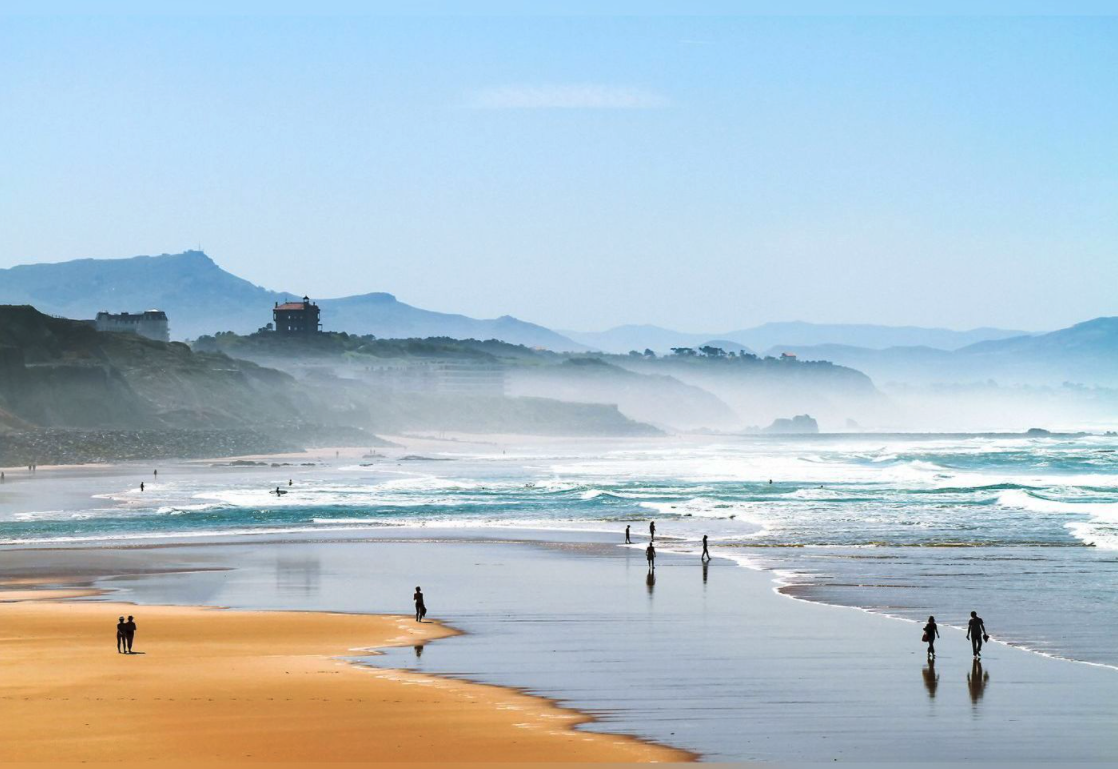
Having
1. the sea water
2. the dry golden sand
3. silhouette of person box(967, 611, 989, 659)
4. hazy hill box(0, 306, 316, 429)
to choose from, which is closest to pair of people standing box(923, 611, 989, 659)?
silhouette of person box(967, 611, 989, 659)

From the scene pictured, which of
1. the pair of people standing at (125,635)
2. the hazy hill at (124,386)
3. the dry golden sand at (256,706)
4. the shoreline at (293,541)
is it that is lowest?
the dry golden sand at (256,706)

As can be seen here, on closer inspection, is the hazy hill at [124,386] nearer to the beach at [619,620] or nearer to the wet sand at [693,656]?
the beach at [619,620]

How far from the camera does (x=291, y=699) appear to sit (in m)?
20.0

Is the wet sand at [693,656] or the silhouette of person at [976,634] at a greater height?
the silhouette of person at [976,634]

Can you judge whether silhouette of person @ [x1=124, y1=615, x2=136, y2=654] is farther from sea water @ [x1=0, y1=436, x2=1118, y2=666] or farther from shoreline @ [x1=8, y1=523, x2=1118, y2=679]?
sea water @ [x1=0, y1=436, x2=1118, y2=666]

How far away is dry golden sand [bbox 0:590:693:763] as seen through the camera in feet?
56.0

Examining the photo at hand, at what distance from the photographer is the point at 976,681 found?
21.3 metres

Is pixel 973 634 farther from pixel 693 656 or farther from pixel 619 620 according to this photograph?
pixel 619 620

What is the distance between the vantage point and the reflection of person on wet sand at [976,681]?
66.7ft

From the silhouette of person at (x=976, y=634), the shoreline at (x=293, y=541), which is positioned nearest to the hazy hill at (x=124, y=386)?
the shoreline at (x=293, y=541)

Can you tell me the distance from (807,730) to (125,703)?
9.53m

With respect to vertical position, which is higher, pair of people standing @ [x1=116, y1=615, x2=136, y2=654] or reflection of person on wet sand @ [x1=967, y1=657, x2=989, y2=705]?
pair of people standing @ [x1=116, y1=615, x2=136, y2=654]

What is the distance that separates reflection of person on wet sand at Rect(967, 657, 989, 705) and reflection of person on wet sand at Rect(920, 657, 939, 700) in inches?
19.7

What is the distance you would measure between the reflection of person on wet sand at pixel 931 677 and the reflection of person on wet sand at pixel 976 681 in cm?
50
